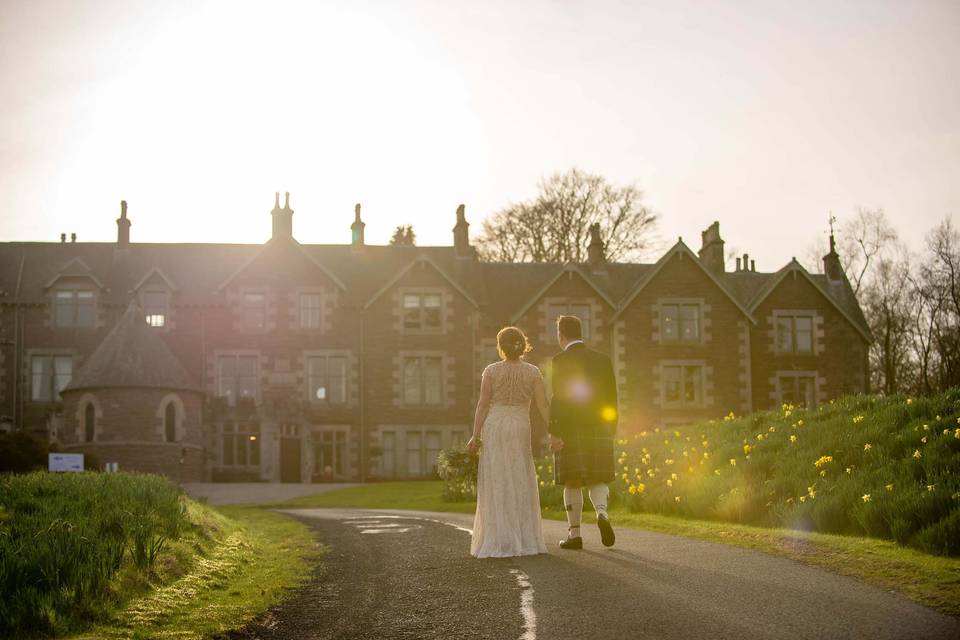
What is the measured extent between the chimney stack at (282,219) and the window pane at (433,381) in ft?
28.4

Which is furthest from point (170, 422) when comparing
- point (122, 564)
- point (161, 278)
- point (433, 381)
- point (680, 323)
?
point (122, 564)

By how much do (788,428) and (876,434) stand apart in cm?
313

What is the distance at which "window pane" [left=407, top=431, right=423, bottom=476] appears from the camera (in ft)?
156

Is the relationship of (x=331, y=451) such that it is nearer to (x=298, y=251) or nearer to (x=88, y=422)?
(x=298, y=251)

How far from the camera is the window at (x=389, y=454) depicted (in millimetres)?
47312

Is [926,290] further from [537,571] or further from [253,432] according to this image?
[537,571]

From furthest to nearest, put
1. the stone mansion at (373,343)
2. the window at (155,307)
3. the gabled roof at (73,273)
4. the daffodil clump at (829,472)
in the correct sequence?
the gabled roof at (73,273)
the window at (155,307)
the stone mansion at (373,343)
the daffodil clump at (829,472)

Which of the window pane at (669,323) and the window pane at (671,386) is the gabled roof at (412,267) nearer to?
the window pane at (669,323)

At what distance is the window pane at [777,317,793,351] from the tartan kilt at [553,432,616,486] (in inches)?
1571

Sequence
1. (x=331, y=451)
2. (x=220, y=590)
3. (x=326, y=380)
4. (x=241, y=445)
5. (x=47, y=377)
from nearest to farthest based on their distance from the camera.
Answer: (x=220, y=590)
(x=241, y=445)
(x=331, y=451)
(x=326, y=380)
(x=47, y=377)

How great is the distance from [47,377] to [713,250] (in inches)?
1253

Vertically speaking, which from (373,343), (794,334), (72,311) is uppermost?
(72,311)

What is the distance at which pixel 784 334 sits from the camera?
50.2 m

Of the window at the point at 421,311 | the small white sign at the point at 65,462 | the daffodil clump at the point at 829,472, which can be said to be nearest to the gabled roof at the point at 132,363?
the window at the point at 421,311
